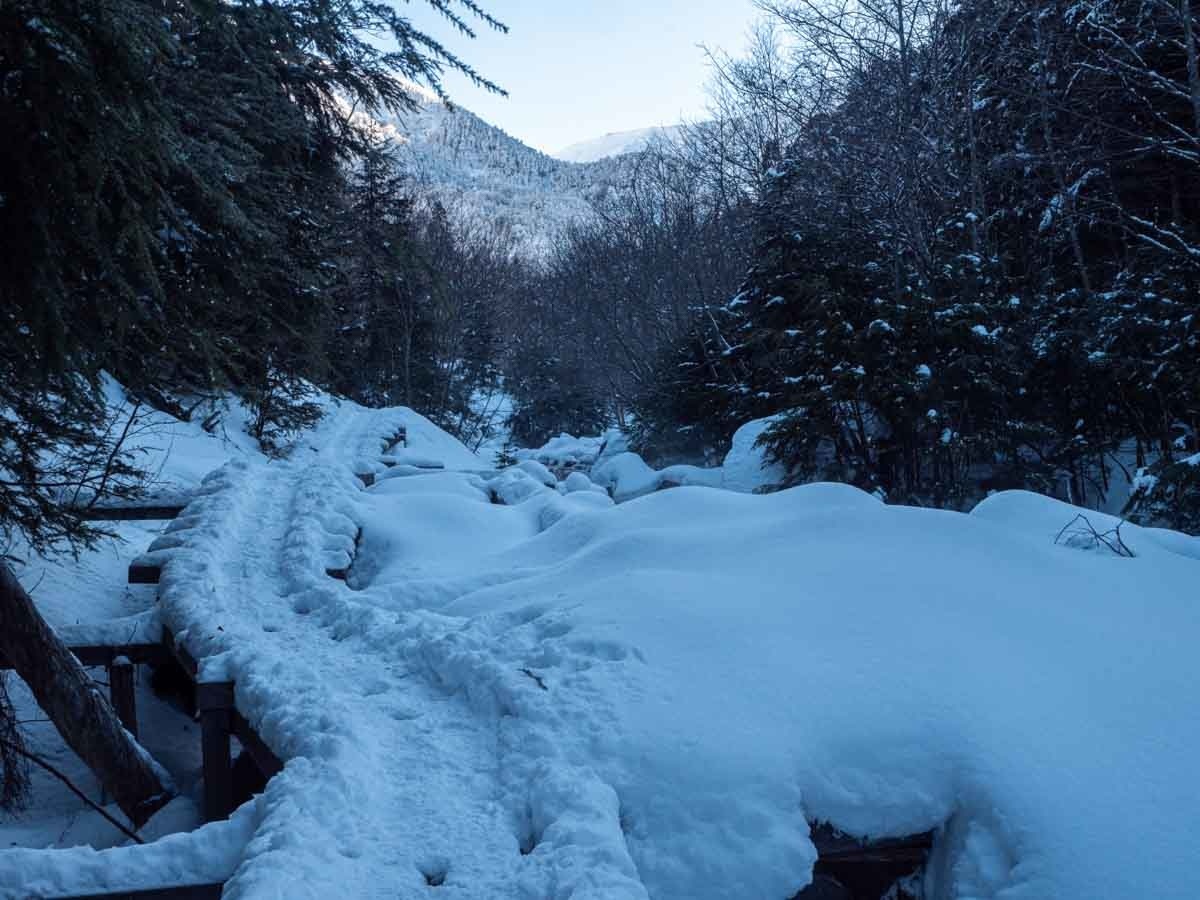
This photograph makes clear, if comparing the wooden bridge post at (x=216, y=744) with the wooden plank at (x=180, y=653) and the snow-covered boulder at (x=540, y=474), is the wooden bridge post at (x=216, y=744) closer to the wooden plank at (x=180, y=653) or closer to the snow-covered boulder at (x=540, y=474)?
the wooden plank at (x=180, y=653)

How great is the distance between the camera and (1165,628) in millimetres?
3783

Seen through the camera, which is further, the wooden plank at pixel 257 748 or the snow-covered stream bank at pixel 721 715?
the wooden plank at pixel 257 748

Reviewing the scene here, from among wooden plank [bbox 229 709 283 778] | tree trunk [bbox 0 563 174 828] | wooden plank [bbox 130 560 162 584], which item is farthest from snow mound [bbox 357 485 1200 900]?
wooden plank [bbox 130 560 162 584]

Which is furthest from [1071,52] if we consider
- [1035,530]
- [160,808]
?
[160,808]

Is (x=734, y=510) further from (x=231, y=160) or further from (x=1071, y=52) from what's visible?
(x=1071, y=52)

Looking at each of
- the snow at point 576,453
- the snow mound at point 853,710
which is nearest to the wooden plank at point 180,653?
the snow mound at point 853,710

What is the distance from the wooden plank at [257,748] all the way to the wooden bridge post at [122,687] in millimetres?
1638

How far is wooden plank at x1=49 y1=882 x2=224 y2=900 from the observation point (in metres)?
2.32

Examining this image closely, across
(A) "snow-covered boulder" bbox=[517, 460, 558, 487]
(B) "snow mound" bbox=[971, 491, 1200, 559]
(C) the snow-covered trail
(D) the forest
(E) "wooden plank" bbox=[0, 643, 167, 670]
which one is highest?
(D) the forest

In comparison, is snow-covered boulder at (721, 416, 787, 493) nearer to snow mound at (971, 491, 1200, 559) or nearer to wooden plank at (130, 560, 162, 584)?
snow mound at (971, 491, 1200, 559)

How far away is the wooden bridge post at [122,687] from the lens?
5047 mm

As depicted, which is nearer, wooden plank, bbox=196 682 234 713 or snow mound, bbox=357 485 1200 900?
snow mound, bbox=357 485 1200 900

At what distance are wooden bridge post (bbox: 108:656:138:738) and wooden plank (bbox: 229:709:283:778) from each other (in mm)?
1638

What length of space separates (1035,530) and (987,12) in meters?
9.92
